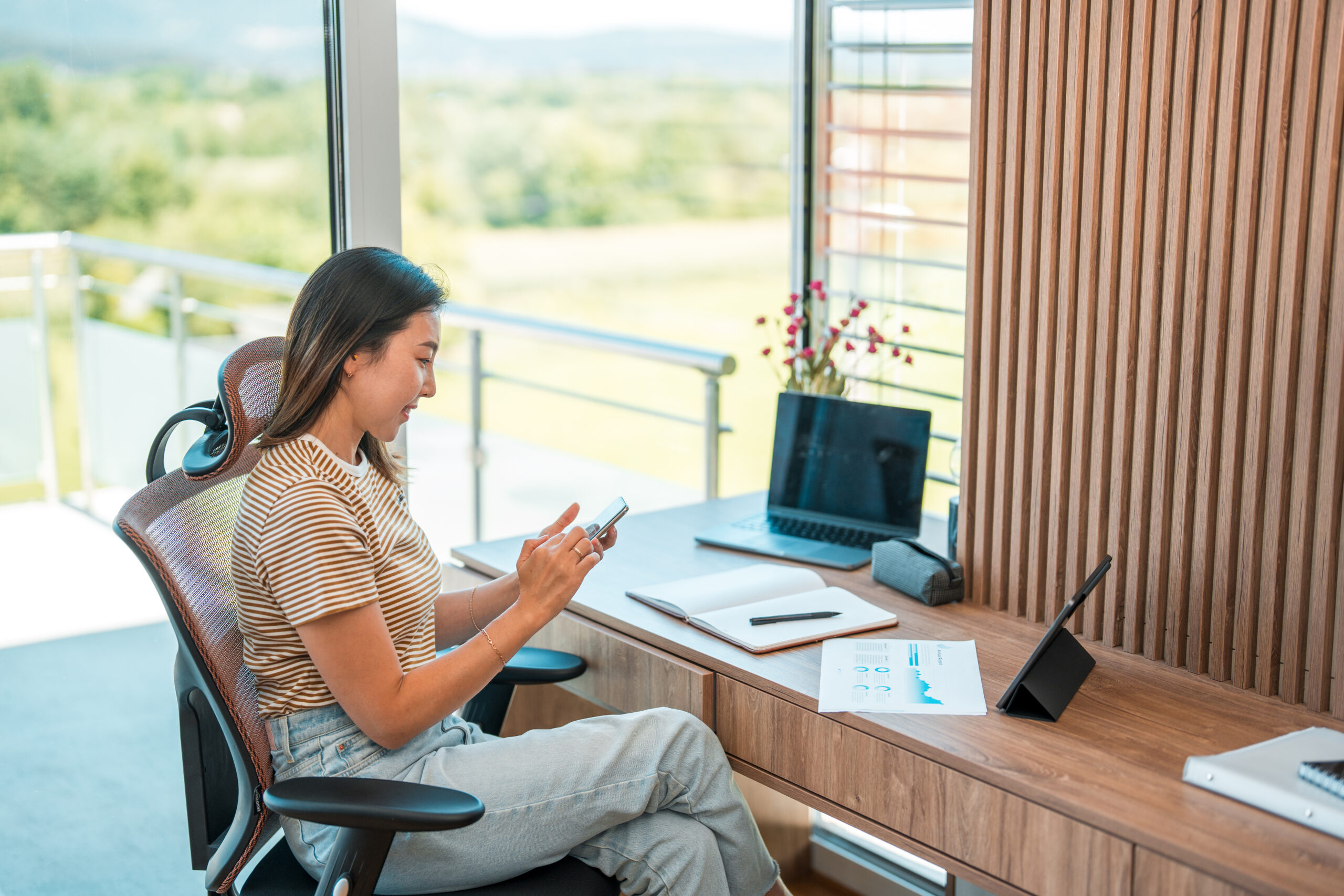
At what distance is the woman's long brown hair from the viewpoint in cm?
149

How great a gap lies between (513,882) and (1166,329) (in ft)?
3.57

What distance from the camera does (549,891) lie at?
1.45 metres

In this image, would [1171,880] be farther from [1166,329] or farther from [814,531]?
[814,531]

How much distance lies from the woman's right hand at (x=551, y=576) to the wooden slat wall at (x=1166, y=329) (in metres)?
0.68

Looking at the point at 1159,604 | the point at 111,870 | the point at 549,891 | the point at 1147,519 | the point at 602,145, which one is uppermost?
the point at 602,145

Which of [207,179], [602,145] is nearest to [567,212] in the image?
[602,145]

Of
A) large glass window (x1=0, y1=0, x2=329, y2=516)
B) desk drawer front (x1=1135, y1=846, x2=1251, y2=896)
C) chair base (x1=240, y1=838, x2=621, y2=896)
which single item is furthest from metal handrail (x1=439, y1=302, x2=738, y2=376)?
desk drawer front (x1=1135, y1=846, x2=1251, y2=896)

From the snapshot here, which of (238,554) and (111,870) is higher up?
(238,554)

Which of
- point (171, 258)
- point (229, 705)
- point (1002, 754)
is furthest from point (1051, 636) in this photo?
point (171, 258)

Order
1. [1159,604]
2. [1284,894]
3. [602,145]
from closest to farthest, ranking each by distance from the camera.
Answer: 1. [1284,894]
2. [1159,604]
3. [602,145]

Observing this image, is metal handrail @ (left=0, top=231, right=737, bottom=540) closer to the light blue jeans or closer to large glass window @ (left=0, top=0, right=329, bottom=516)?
large glass window @ (left=0, top=0, right=329, bottom=516)

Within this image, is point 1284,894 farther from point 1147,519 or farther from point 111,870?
point 111,870

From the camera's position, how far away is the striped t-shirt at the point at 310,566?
1.38 meters

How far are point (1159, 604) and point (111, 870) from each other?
67.4 inches
